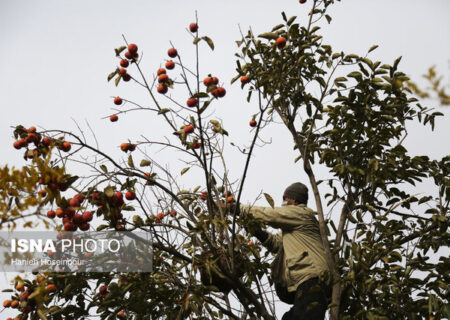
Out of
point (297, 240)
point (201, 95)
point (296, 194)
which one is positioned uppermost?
point (201, 95)

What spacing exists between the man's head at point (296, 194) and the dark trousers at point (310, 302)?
0.64 m

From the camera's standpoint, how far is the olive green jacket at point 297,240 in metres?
2.87

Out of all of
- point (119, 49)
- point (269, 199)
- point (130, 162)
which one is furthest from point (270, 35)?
point (130, 162)

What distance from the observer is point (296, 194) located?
10.8ft

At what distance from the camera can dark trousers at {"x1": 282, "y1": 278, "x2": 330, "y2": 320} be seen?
2682 mm

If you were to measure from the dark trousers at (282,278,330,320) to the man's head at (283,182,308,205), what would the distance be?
64 centimetres

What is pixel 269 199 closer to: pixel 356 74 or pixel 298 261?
pixel 298 261

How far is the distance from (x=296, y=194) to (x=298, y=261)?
56 cm

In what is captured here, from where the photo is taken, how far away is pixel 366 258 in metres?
2.68

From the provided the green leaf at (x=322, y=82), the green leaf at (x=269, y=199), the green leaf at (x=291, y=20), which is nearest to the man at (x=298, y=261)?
the green leaf at (x=269, y=199)

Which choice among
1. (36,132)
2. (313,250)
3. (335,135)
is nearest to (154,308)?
(313,250)

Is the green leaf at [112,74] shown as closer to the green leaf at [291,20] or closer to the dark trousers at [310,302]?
the green leaf at [291,20]

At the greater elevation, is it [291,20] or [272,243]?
[291,20]

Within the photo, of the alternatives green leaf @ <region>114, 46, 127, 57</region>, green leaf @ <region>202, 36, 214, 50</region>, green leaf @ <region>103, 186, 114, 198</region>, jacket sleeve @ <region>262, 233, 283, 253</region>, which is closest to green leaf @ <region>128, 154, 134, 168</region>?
green leaf @ <region>103, 186, 114, 198</region>
